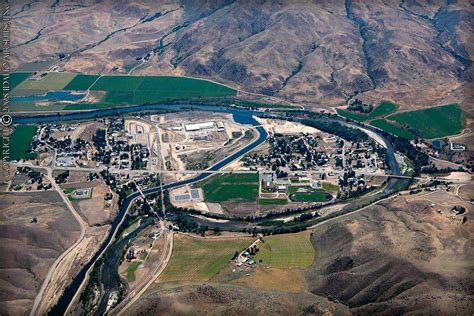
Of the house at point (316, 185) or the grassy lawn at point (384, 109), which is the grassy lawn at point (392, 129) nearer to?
the grassy lawn at point (384, 109)

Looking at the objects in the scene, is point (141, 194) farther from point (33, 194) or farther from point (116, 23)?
point (116, 23)

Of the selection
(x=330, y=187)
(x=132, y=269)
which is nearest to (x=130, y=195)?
(x=132, y=269)

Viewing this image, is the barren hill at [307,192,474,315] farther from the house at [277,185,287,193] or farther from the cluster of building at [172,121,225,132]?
the cluster of building at [172,121,225,132]

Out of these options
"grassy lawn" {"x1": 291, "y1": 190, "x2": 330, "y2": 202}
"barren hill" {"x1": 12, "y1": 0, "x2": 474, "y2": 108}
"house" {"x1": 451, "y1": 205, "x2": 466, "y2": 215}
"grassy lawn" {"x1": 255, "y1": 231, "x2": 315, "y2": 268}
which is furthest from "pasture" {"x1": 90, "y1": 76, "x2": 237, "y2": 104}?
"house" {"x1": 451, "y1": 205, "x2": 466, "y2": 215}

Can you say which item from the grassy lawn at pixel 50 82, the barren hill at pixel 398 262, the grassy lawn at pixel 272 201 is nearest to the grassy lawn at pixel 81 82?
the grassy lawn at pixel 50 82

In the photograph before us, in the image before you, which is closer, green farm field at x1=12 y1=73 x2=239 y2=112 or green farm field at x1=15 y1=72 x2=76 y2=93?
green farm field at x1=12 y1=73 x2=239 y2=112

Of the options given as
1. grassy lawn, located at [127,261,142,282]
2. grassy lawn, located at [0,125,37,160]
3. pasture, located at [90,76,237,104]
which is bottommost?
grassy lawn, located at [127,261,142,282]
